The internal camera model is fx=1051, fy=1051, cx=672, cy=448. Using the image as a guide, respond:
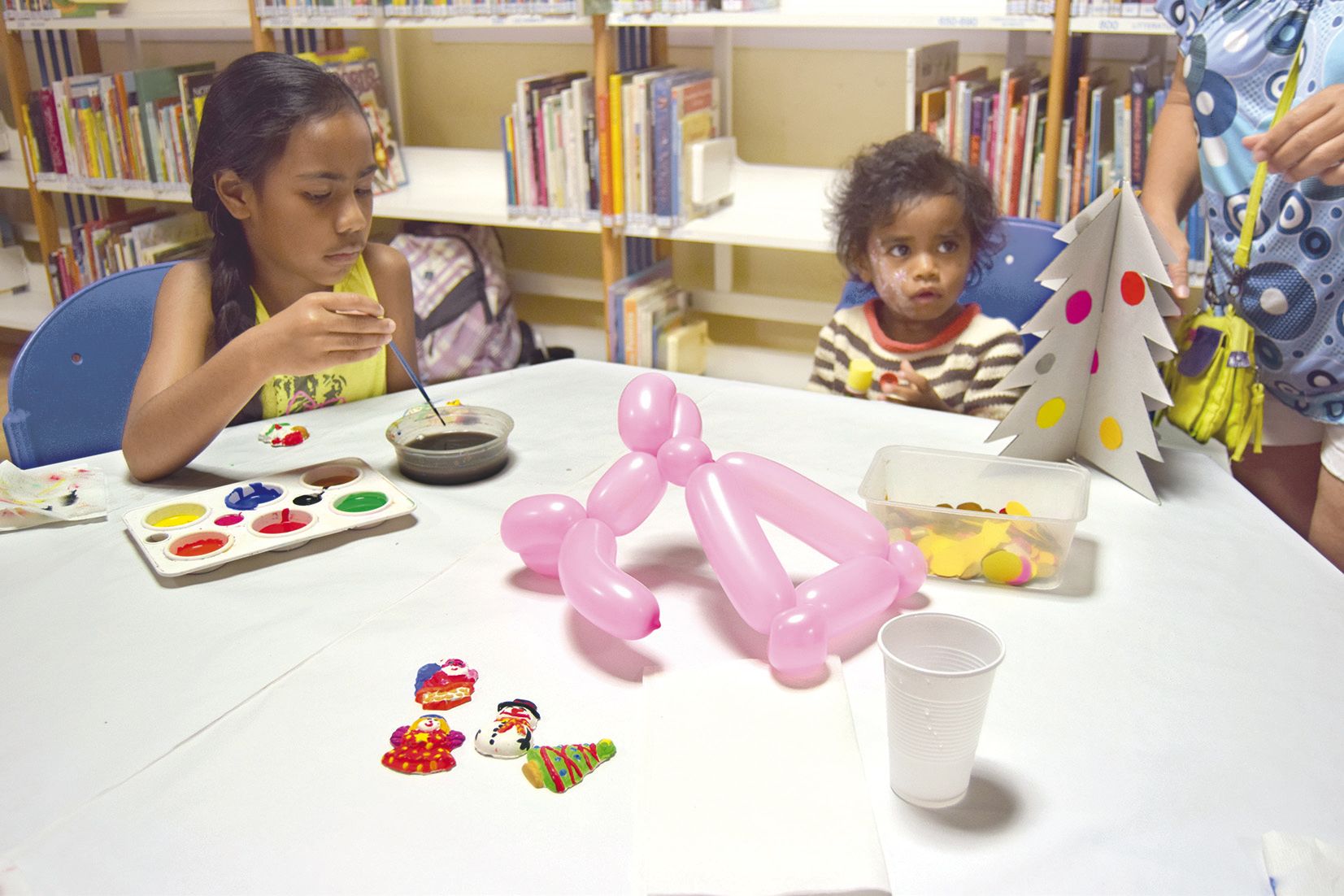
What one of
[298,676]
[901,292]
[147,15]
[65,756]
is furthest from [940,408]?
[147,15]

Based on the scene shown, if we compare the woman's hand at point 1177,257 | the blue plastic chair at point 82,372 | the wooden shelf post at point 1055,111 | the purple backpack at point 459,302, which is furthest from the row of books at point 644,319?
the woman's hand at point 1177,257

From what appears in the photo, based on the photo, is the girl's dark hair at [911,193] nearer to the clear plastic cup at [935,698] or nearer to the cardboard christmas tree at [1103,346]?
the cardboard christmas tree at [1103,346]

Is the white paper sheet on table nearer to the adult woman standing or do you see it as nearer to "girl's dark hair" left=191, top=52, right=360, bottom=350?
the adult woman standing

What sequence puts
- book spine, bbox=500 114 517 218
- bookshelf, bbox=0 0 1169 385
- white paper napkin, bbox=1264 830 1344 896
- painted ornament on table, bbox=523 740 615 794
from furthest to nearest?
book spine, bbox=500 114 517 218, bookshelf, bbox=0 0 1169 385, painted ornament on table, bbox=523 740 615 794, white paper napkin, bbox=1264 830 1344 896

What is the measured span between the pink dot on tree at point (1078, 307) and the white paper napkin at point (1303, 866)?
647 mm

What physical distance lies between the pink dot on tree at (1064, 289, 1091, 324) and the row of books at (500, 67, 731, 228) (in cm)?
165

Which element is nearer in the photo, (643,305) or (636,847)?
(636,847)

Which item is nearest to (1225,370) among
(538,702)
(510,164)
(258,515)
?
(538,702)

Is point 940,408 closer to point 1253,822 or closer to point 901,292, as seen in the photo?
point 901,292

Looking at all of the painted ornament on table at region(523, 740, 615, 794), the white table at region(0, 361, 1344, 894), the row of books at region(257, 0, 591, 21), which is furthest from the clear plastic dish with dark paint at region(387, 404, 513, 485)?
the row of books at region(257, 0, 591, 21)

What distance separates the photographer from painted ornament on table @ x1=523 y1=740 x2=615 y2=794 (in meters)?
0.73

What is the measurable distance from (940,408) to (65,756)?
49.4 inches

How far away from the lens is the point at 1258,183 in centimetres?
120

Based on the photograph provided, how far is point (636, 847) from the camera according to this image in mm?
676
